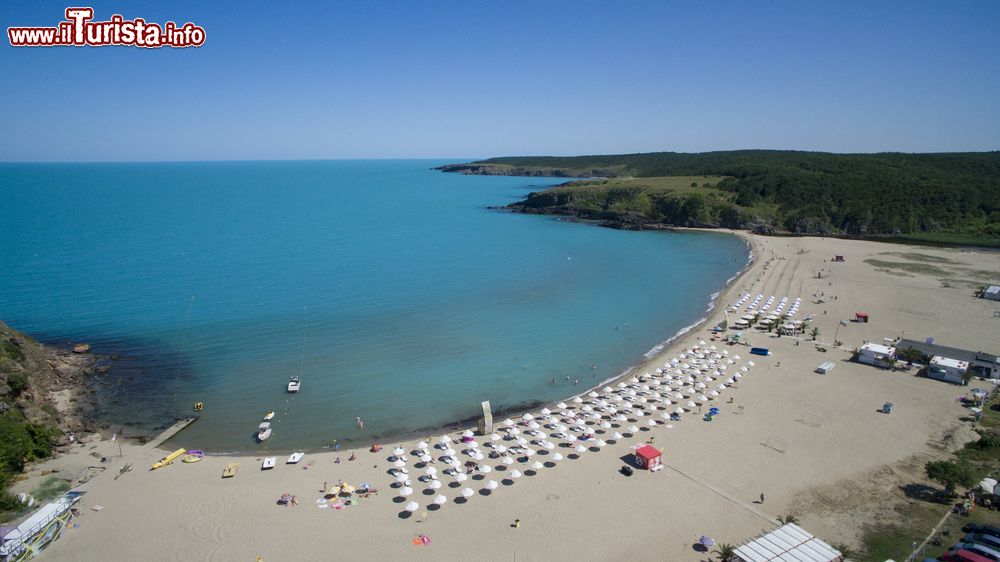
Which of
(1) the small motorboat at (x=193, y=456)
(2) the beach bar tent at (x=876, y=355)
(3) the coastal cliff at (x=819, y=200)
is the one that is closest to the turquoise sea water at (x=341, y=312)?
(1) the small motorboat at (x=193, y=456)

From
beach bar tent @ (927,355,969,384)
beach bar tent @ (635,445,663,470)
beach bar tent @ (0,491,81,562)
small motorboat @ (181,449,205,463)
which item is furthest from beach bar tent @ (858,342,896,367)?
beach bar tent @ (0,491,81,562)

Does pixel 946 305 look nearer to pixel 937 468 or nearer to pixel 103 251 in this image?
pixel 937 468

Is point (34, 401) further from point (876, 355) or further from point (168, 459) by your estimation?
point (876, 355)

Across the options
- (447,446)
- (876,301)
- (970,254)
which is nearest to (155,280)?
(447,446)

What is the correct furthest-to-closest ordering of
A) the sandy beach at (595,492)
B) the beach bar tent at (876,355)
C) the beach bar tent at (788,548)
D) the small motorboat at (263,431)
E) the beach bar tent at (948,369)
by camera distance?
the beach bar tent at (876,355) < the beach bar tent at (948,369) < the small motorboat at (263,431) < the sandy beach at (595,492) < the beach bar tent at (788,548)

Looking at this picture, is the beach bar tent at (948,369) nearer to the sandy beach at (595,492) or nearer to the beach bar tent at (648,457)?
the sandy beach at (595,492)

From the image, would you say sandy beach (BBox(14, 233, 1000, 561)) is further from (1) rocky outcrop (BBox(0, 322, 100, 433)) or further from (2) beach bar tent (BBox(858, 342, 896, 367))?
(1) rocky outcrop (BBox(0, 322, 100, 433))
